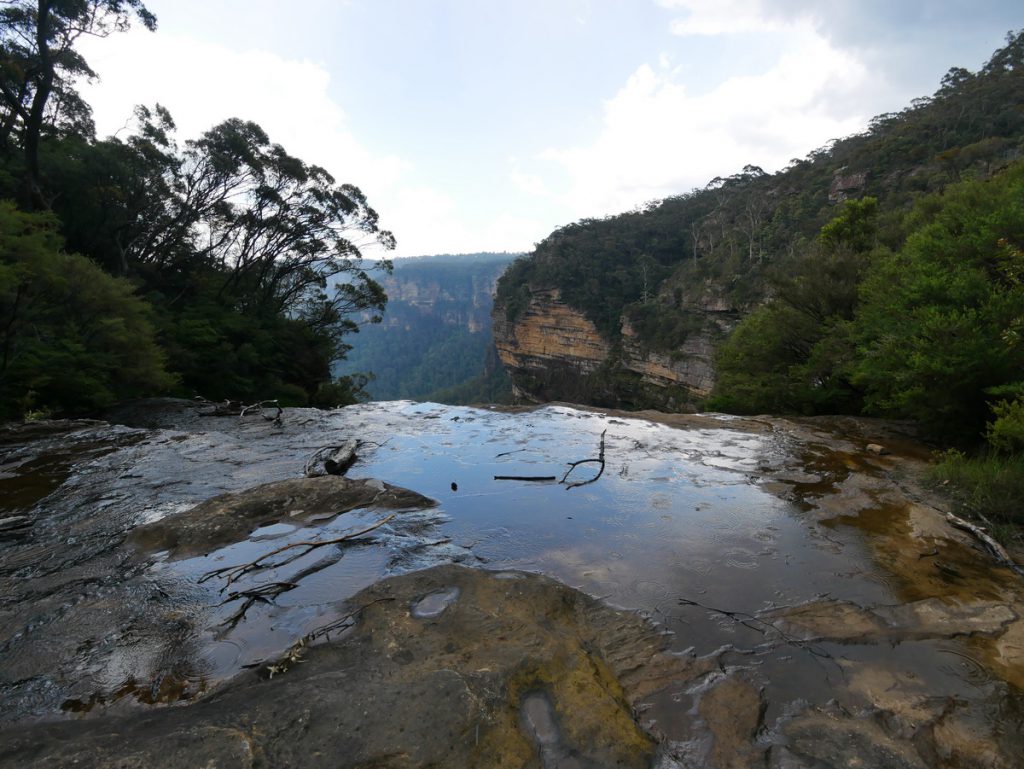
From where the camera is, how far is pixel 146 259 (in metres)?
23.8

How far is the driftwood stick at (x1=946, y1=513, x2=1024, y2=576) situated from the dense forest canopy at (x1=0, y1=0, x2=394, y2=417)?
17033 mm

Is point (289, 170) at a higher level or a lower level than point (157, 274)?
higher

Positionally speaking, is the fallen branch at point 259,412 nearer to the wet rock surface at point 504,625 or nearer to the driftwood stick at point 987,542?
the wet rock surface at point 504,625

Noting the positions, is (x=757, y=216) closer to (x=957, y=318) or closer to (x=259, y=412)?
(x=957, y=318)

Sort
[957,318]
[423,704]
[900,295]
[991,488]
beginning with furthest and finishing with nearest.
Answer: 1. [900,295]
2. [957,318]
3. [991,488]
4. [423,704]

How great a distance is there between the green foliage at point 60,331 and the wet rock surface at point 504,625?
556 centimetres

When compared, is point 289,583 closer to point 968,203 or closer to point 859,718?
point 859,718

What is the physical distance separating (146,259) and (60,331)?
43.8 feet

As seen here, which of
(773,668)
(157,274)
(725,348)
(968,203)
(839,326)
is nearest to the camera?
(773,668)

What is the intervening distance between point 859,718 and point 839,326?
15058mm

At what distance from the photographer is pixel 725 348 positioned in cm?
2092

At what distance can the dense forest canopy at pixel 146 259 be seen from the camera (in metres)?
12.5

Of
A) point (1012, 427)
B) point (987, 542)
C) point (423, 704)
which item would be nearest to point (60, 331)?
point (423, 704)

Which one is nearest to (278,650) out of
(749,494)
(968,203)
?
(749,494)
